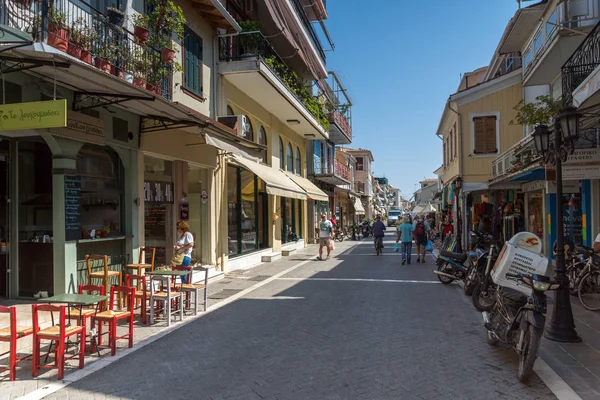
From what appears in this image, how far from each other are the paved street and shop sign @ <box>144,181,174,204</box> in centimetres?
317

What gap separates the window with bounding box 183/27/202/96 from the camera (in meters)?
11.1

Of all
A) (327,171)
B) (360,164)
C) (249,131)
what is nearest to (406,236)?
(249,131)

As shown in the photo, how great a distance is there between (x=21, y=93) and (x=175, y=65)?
3.43 m

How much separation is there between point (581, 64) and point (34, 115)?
10.3 metres

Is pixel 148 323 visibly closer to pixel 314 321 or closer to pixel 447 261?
pixel 314 321

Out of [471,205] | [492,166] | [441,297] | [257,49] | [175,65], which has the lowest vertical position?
[441,297]

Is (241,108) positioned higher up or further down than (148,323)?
higher up

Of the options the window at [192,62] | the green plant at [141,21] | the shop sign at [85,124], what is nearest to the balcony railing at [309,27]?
the window at [192,62]

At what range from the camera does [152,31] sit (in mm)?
8797

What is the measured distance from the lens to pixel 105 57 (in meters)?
7.34

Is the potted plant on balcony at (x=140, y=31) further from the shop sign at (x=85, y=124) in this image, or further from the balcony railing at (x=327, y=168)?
the balcony railing at (x=327, y=168)

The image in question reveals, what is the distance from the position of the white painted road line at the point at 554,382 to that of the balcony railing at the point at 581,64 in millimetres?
5886

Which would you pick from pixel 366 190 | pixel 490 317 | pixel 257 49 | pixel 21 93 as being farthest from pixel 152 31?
pixel 366 190

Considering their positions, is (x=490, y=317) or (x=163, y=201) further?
(x=163, y=201)
